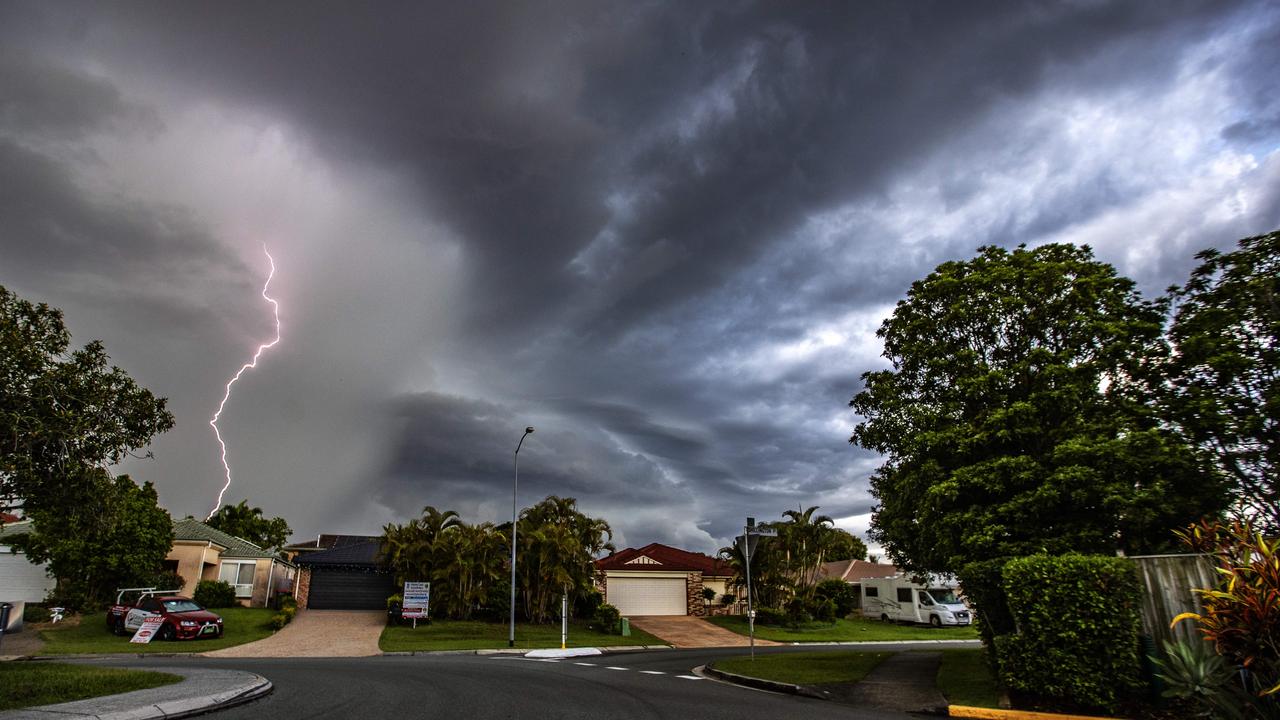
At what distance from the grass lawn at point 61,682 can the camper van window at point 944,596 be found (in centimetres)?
4155

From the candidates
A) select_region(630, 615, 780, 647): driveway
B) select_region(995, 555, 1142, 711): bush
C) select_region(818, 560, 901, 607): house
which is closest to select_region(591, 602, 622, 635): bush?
select_region(630, 615, 780, 647): driveway

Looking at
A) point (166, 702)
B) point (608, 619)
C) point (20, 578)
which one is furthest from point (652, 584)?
point (166, 702)

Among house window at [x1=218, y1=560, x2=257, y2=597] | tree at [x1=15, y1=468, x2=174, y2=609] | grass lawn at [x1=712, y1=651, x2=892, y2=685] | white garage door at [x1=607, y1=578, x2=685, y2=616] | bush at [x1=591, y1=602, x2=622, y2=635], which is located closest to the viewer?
grass lawn at [x1=712, y1=651, x2=892, y2=685]

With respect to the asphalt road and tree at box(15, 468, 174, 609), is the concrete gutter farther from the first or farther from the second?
tree at box(15, 468, 174, 609)

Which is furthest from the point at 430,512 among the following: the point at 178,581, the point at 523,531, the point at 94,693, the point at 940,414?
the point at 940,414

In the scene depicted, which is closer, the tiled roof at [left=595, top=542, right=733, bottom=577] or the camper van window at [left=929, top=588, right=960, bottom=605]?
the camper van window at [left=929, top=588, right=960, bottom=605]

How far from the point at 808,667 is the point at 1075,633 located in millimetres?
9146

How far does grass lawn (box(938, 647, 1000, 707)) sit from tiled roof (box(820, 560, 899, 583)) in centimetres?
4602

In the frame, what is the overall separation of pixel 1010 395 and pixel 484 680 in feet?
44.2

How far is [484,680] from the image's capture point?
14.4m

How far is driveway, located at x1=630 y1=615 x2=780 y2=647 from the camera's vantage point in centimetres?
3381

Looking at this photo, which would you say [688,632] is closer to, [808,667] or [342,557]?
[808,667]

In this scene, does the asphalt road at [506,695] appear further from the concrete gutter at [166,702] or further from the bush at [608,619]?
the bush at [608,619]

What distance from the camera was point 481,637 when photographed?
105ft
